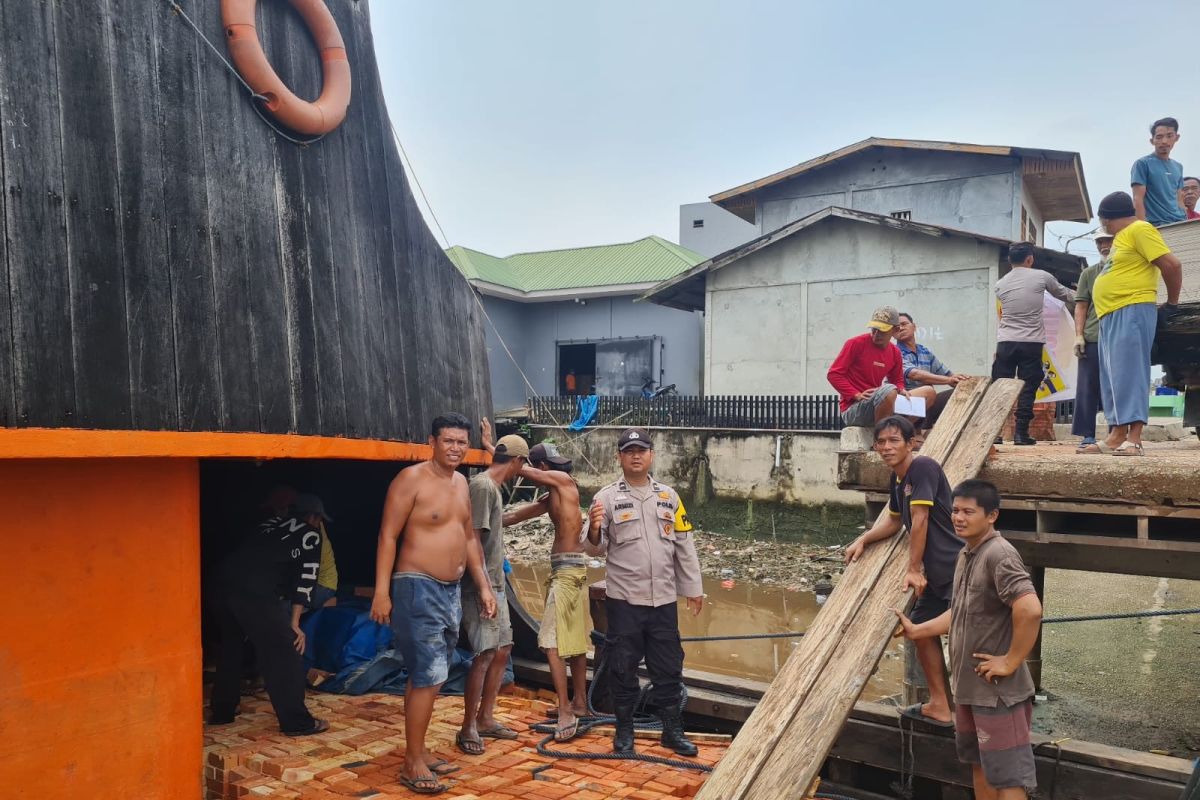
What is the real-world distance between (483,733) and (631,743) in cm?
98

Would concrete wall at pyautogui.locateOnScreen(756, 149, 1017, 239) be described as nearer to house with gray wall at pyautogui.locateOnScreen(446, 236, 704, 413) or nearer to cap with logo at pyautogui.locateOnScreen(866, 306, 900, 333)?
house with gray wall at pyautogui.locateOnScreen(446, 236, 704, 413)

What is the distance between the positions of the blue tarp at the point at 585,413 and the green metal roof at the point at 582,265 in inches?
158

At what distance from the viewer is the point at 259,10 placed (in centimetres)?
446

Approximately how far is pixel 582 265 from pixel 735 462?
989cm

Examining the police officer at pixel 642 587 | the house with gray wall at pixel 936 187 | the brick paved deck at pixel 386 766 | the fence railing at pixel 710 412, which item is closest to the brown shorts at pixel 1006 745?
the brick paved deck at pixel 386 766

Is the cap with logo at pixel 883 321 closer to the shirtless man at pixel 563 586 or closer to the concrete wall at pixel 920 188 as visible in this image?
the shirtless man at pixel 563 586

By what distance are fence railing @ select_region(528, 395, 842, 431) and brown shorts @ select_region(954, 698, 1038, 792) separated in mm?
13998

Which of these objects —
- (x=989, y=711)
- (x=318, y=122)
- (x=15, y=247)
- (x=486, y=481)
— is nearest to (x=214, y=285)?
(x=15, y=247)

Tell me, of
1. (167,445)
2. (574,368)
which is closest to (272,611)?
(167,445)

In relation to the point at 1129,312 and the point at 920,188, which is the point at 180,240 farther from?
the point at 920,188

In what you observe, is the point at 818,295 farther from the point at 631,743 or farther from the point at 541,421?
the point at 631,743

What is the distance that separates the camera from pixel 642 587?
5.03 metres

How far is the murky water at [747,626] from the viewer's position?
11.2 meters

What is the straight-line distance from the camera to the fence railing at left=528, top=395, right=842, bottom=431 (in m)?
18.2
